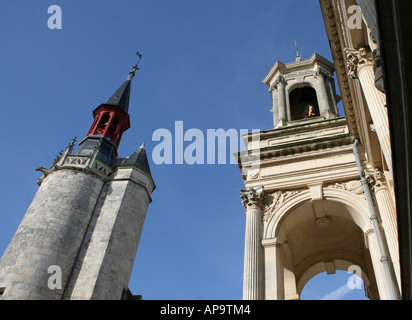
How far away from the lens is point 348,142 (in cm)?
1625

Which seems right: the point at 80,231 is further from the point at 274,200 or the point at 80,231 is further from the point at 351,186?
the point at 351,186

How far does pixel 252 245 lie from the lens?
14.3 m

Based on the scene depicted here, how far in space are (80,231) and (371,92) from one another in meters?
17.0

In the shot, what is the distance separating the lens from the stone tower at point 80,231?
19188 mm

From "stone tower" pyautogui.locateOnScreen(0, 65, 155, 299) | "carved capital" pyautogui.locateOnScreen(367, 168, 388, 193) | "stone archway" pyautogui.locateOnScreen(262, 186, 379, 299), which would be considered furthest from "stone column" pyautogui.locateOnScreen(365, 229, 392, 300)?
"stone tower" pyautogui.locateOnScreen(0, 65, 155, 299)

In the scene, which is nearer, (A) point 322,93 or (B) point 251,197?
(B) point 251,197

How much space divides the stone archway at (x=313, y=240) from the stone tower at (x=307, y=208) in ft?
0.12

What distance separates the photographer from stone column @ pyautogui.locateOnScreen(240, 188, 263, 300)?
12.9 metres

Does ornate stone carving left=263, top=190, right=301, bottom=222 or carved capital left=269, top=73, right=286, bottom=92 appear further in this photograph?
carved capital left=269, top=73, right=286, bottom=92

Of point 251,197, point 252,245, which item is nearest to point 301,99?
point 251,197

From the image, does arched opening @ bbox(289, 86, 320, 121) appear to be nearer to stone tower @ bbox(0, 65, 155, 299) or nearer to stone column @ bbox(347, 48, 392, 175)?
stone tower @ bbox(0, 65, 155, 299)

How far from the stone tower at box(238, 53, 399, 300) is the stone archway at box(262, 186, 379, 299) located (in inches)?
1.4

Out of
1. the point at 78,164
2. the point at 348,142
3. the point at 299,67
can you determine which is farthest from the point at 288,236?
the point at 78,164
